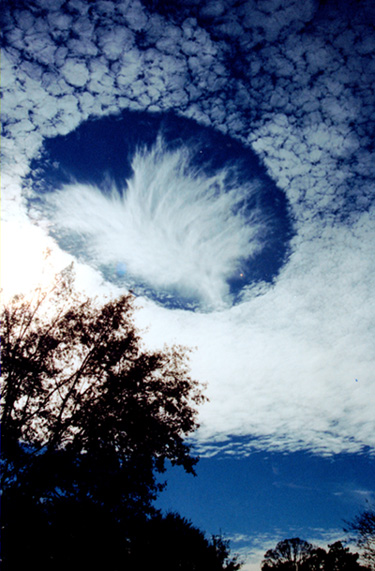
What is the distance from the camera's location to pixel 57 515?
1025 centimetres

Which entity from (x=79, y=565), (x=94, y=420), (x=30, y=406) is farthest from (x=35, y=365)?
(x=79, y=565)

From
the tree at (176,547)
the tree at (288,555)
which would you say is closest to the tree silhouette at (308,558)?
the tree at (288,555)

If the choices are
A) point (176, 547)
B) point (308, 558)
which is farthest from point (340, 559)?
point (176, 547)

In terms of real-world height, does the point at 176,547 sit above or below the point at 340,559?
above

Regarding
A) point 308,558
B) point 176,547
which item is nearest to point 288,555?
point 308,558

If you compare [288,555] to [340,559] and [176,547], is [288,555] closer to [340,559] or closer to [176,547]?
[340,559]

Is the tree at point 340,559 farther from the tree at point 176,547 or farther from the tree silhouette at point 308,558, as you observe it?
the tree at point 176,547

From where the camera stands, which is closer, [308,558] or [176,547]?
[176,547]

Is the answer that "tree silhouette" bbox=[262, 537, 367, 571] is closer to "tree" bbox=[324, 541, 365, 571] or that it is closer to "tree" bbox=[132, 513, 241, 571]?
"tree" bbox=[324, 541, 365, 571]

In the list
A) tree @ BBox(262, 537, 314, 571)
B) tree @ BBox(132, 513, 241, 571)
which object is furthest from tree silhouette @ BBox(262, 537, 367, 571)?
tree @ BBox(132, 513, 241, 571)

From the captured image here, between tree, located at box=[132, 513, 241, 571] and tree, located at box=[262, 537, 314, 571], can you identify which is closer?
tree, located at box=[132, 513, 241, 571]

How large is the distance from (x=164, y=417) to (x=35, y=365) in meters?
6.29

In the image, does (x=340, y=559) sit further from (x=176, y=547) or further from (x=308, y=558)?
(x=176, y=547)

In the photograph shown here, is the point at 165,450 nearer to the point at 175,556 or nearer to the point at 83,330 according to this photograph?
the point at 83,330
